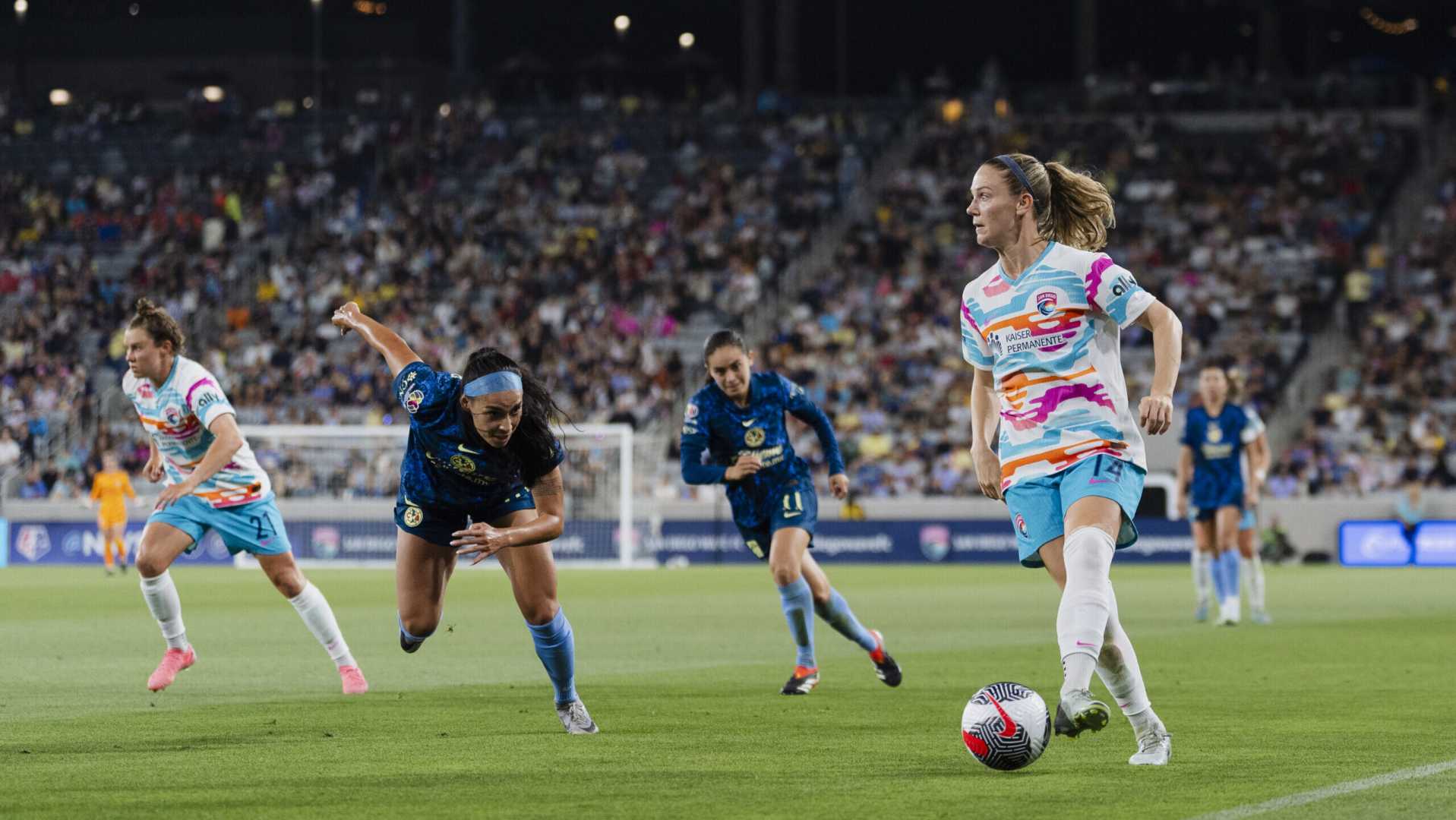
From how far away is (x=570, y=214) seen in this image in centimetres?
4522

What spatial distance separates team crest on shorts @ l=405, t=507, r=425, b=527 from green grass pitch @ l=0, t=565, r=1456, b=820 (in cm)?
101

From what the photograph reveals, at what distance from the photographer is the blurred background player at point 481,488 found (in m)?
8.91

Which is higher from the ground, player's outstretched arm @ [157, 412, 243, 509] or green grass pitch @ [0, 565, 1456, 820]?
player's outstretched arm @ [157, 412, 243, 509]

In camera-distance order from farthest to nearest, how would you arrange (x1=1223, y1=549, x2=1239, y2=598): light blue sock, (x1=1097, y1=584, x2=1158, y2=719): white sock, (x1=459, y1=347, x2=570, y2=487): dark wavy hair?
(x1=1223, y1=549, x2=1239, y2=598): light blue sock < (x1=459, y1=347, x2=570, y2=487): dark wavy hair < (x1=1097, y1=584, x2=1158, y2=719): white sock

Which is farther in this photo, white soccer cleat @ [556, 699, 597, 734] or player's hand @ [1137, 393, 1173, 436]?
white soccer cleat @ [556, 699, 597, 734]

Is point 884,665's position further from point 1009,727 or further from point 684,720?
point 1009,727

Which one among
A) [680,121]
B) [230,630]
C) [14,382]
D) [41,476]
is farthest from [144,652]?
[680,121]

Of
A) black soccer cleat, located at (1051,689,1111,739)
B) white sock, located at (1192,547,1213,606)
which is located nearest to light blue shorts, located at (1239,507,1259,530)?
white sock, located at (1192,547,1213,606)

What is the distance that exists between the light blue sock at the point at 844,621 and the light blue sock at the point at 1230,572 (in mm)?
7684

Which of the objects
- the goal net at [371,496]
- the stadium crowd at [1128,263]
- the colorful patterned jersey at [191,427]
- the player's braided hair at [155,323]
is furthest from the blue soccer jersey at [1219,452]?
the stadium crowd at [1128,263]

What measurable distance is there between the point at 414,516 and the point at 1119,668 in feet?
12.2

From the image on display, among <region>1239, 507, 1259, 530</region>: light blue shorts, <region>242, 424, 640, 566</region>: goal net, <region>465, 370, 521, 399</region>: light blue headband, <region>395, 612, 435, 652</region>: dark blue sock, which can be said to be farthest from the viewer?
<region>242, 424, 640, 566</region>: goal net

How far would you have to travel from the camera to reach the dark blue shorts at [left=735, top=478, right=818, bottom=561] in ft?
42.1

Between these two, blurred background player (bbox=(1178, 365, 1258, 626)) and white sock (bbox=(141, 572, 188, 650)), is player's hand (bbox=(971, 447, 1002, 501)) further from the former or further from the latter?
blurred background player (bbox=(1178, 365, 1258, 626))
